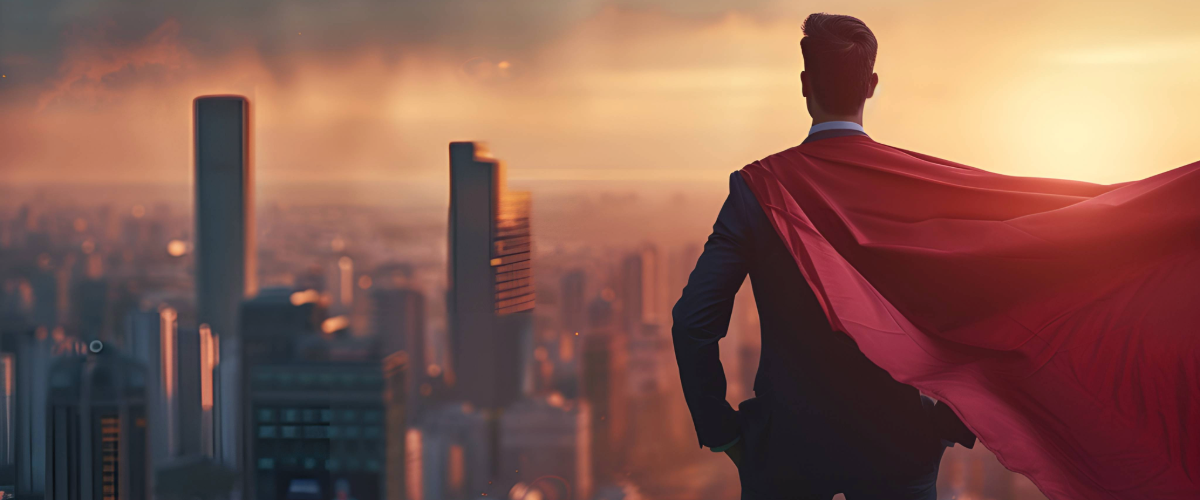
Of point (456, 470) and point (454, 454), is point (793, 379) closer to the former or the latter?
point (456, 470)

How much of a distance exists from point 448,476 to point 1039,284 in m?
8.19

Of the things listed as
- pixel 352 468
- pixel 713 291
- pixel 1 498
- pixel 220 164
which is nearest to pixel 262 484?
pixel 352 468

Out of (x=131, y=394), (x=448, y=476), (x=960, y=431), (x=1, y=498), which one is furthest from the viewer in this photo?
(x=131, y=394)

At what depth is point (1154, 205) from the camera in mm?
1080

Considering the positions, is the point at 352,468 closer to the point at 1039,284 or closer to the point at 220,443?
the point at 220,443

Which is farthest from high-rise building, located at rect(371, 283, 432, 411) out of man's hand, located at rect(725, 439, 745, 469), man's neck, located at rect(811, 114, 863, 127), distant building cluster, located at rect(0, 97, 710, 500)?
man's neck, located at rect(811, 114, 863, 127)

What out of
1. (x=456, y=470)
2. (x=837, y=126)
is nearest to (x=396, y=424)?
(x=456, y=470)

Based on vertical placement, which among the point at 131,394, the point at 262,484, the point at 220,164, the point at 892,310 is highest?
the point at 220,164

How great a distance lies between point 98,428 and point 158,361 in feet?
3.56

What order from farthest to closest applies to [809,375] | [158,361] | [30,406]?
[30,406] < [158,361] < [809,375]

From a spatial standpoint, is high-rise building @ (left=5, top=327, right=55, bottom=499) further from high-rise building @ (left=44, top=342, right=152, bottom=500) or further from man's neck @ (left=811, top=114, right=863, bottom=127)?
man's neck @ (left=811, top=114, right=863, bottom=127)

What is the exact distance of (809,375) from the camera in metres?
1.08

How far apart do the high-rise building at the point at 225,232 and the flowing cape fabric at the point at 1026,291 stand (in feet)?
17.1

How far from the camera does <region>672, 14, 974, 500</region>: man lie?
107 centimetres
